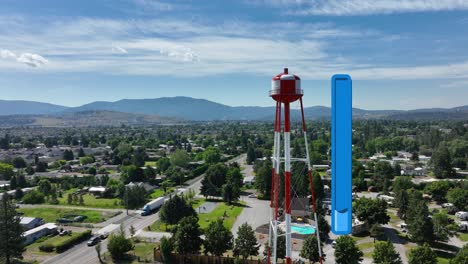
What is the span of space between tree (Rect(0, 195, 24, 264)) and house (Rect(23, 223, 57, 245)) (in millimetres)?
6390

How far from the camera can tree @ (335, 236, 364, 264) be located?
27828 mm

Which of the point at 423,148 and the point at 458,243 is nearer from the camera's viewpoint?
the point at 458,243

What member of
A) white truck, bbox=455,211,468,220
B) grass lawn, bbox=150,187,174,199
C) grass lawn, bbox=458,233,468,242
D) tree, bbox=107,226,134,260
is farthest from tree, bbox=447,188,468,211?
grass lawn, bbox=150,187,174,199

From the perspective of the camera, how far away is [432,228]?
112ft

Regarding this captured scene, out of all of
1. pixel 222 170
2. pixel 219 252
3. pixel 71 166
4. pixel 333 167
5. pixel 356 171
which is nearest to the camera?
pixel 333 167

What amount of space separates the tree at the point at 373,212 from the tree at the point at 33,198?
165ft

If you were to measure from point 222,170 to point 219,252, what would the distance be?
102ft

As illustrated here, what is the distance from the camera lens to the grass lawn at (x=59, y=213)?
46.3m

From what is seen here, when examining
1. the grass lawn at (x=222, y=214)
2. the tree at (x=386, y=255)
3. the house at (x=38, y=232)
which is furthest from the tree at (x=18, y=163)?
the tree at (x=386, y=255)

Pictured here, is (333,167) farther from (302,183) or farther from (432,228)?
(302,183)

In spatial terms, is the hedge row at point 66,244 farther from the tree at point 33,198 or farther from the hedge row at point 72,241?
the tree at point 33,198

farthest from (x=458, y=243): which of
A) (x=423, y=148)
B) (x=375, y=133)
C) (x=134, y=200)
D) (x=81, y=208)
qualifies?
(x=375, y=133)

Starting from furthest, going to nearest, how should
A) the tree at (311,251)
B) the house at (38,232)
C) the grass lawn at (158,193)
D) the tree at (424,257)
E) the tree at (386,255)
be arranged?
the grass lawn at (158,193) < the house at (38,232) < the tree at (311,251) < the tree at (386,255) < the tree at (424,257)

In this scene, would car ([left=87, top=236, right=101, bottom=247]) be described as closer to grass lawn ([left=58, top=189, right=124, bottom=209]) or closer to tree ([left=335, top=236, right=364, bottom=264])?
grass lawn ([left=58, top=189, right=124, bottom=209])
